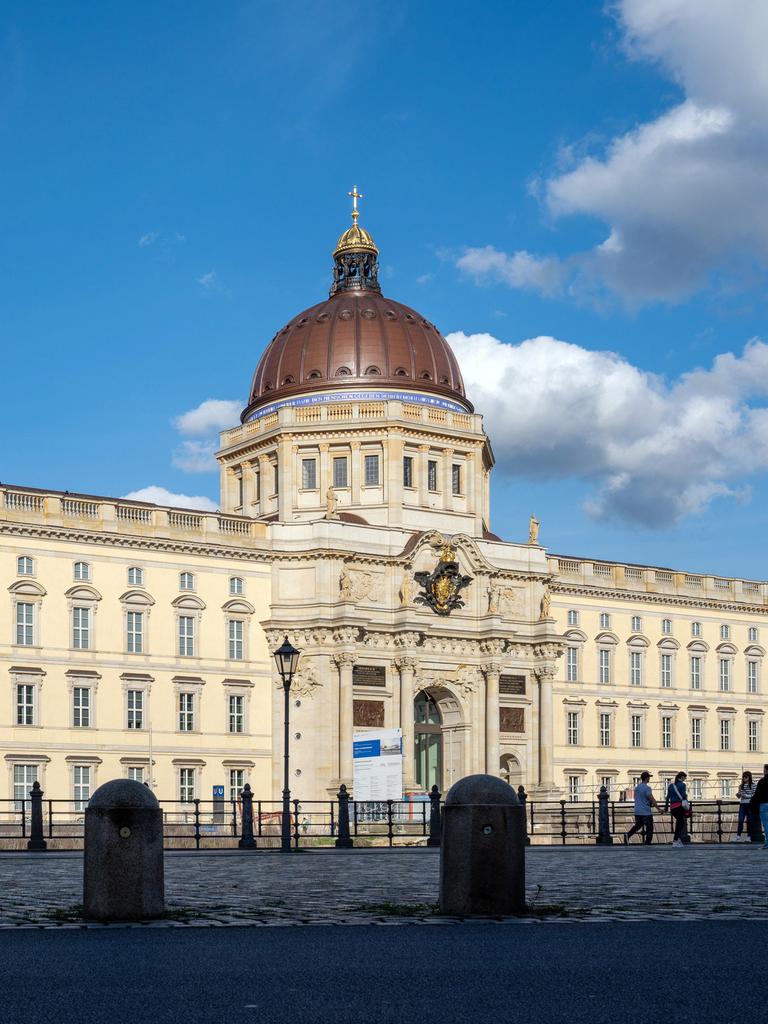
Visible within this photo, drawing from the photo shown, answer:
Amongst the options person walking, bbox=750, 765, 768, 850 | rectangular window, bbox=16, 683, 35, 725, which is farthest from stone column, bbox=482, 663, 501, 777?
person walking, bbox=750, 765, 768, 850

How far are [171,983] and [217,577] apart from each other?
219 feet

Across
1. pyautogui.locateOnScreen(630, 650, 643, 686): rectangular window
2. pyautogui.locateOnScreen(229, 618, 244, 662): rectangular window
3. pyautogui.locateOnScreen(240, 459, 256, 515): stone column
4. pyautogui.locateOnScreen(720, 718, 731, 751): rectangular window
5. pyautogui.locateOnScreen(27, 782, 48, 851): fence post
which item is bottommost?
pyautogui.locateOnScreen(720, 718, 731, 751): rectangular window

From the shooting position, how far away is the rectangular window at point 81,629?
71.9 m

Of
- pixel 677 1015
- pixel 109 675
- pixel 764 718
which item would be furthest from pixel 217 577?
pixel 677 1015

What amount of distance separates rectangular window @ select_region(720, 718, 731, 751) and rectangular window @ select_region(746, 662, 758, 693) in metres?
2.69

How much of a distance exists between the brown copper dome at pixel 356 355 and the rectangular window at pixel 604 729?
19746mm

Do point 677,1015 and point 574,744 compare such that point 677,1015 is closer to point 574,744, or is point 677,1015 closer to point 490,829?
point 490,829

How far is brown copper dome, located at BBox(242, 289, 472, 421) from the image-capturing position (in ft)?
301

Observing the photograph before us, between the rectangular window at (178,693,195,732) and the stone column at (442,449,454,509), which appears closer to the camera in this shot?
the rectangular window at (178,693,195,732)

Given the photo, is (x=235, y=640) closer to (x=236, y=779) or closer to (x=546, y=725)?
(x=236, y=779)

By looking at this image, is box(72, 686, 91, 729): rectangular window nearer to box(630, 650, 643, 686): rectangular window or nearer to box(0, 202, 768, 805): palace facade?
box(0, 202, 768, 805): palace facade

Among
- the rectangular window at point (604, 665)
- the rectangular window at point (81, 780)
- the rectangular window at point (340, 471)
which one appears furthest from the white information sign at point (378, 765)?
the rectangular window at point (604, 665)

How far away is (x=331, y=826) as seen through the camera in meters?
49.4

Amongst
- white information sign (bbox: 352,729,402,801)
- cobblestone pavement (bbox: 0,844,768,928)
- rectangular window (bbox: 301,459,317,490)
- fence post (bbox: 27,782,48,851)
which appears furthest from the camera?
rectangular window (bbox: 301,459,317,490)
